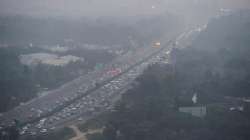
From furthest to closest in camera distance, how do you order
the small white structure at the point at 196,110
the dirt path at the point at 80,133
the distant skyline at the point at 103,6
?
the distant skyline at the point at 103,6, the small white structure at the point at 196,110, the dirt path at the point at 80,133

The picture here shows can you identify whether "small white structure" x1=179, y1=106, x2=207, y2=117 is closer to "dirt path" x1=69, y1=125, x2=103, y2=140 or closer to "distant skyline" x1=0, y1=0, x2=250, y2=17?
"dirt path" x1=69, y1=125, x2=103, y2=140

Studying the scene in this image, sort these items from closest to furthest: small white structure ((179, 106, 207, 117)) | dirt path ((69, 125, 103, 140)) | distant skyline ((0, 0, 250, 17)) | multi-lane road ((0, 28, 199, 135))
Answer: dirt path ((69, 125, 103, 140)), small white structure ((179, 106, 207, 117)), multi-lane road ((0, 28, 199, 135)), distant skyline ((0, 0, 250, 17))

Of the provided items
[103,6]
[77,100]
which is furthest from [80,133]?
[103,6]

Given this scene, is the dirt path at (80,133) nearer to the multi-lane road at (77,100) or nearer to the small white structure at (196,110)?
the multi-lane road at (77,100)

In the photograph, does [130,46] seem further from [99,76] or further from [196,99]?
[196,99]

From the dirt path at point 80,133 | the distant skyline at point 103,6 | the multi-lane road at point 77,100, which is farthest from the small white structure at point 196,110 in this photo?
the distant skyline at point 103,6

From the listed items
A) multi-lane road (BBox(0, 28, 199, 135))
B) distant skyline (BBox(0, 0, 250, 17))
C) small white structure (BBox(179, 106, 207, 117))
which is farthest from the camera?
distant skyline (BBox(0, 0, 250, 17))

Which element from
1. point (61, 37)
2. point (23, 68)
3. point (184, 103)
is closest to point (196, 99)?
point (184, 103)

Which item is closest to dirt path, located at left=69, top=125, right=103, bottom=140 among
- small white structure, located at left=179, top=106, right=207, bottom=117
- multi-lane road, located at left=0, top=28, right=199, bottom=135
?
multi-lane road, located at left=0, top=28, right=199, bottom=135
